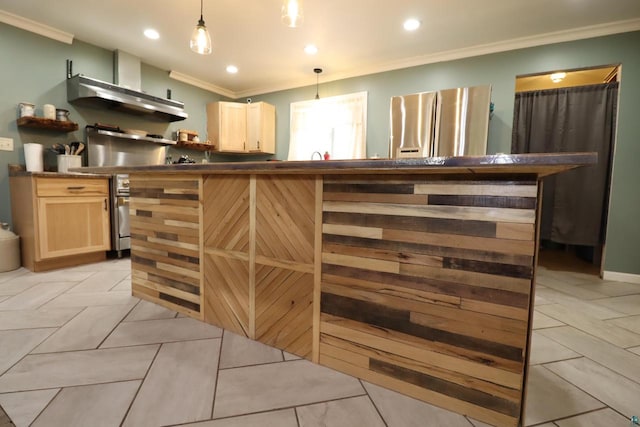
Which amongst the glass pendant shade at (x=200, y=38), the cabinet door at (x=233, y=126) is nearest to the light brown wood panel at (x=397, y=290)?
the glass pendant shade at (x=200, y=38)

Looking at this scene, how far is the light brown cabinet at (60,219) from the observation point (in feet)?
8.66

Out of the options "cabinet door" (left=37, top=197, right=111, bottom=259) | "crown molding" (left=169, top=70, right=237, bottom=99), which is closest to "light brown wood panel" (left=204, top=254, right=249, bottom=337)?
"cabinet door" (left=37, top=197, right=111, bottom=259)

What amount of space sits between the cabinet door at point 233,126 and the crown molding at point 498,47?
1014 mm

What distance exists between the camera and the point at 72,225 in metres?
2.86

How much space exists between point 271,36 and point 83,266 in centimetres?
310

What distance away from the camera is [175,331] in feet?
5.39

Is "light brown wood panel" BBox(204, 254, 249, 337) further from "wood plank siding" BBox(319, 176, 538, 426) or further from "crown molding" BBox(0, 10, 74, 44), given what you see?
"crown molding" BBox(0, 10, 74, 44)

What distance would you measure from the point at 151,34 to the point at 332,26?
6.50ft

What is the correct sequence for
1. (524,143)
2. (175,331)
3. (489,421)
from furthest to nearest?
1. (524,143)
2. (175,331)
3. (489,421)

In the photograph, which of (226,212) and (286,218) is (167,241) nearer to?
(226,212)

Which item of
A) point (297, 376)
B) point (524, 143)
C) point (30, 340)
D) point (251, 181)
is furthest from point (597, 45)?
point (30, 340)

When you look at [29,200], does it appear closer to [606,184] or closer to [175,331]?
[175,331]

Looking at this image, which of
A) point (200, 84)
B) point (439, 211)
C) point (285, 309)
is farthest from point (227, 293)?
point (200, 84)

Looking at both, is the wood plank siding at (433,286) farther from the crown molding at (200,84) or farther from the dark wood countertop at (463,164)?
the crown molding at (200,84)
